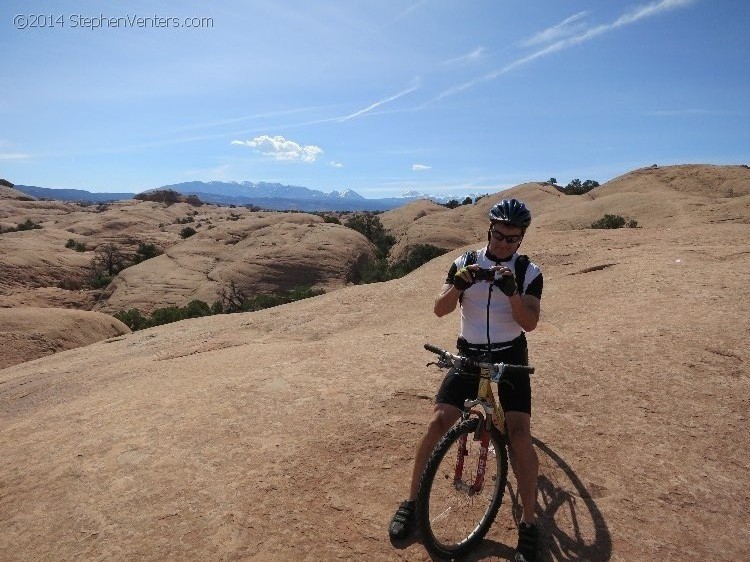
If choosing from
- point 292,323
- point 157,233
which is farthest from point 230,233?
point 292,323

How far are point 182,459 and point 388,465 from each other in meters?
2.18

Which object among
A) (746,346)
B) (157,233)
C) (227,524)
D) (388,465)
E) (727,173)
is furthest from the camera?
(157,233)

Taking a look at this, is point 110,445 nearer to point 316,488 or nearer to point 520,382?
point 316,488

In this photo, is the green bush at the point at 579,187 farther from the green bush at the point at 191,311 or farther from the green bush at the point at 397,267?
the green bush at the point at 191,311

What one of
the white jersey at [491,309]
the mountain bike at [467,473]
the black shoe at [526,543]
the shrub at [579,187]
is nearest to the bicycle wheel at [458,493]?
the mountain bike at [467,473]

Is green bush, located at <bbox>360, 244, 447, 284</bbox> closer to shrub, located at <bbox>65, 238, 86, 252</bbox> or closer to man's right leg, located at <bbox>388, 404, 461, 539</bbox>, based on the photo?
man's right leg, located at <bbox>388, 404, 461, 539</bbox>

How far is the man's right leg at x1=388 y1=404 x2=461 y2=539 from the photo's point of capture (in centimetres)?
390

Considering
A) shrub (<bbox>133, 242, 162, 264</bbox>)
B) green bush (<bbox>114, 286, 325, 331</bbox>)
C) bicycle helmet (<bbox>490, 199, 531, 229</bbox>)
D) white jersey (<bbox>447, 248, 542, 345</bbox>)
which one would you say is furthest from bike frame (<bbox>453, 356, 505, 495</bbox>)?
shrub (<bbox>133, 242, 162, 264</bbox>)

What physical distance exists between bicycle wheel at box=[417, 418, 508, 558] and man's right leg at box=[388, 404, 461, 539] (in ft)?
0.50

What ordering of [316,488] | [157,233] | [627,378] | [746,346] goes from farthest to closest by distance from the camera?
[157,233] < [746,346] < [627,378] < [316,488]

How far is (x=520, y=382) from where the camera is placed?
12.7ft

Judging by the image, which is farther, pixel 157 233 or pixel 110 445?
pixel 157 233

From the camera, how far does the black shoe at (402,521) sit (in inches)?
152

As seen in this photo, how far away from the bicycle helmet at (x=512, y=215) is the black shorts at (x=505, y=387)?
956 millimetres
